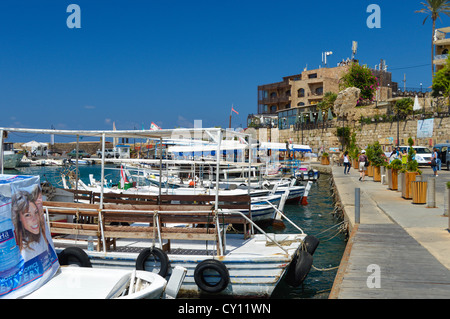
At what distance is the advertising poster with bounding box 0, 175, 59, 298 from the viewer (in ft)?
18.8

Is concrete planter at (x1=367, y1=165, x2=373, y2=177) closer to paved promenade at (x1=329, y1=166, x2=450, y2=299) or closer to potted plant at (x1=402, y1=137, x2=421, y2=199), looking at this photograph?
potted plant at (x1=402, y1=137, x2=421, y2=199)

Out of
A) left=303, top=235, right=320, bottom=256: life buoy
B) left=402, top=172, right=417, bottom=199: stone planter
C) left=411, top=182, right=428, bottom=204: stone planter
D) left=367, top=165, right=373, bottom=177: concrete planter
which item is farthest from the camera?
left=367, top=165, right=373, bottom=177: concrete planter

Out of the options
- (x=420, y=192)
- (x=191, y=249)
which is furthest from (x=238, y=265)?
(x=420, y=192)

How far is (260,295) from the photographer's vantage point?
7.79 meters

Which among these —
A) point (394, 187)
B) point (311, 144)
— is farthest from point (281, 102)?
point (394, 187)

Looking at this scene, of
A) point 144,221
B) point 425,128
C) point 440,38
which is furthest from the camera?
point 440,38

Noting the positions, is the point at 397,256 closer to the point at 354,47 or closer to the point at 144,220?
the point at 144,220

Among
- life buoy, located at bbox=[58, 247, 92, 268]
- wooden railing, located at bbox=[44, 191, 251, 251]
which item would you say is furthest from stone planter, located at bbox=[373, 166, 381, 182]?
life buoy, located at bbox=[58, 247, 92, 268]

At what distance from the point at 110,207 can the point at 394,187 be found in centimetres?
1497

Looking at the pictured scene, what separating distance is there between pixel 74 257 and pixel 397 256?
651 cm

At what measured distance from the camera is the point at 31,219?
20.3ft

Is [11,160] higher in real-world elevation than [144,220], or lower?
lower

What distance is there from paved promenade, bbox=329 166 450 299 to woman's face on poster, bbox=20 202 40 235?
4.74 m
